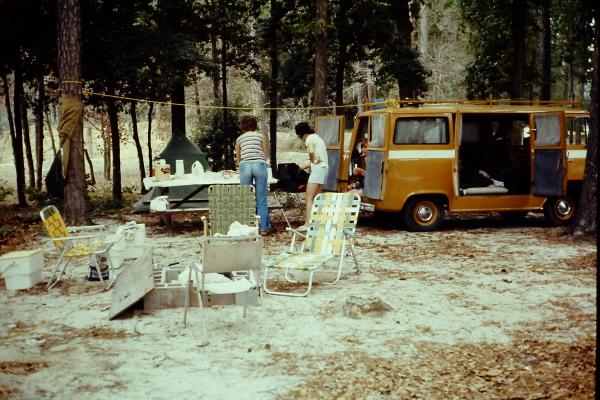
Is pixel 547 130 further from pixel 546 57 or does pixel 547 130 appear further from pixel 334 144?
pixel 546 57

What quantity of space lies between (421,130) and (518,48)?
24.0 feet

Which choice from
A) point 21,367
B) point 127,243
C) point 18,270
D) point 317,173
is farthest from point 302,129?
point 21,367

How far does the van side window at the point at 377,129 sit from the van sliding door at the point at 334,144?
901 mm

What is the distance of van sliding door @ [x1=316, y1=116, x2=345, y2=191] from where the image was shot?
12.1 metres

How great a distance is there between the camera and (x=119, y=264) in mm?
8367

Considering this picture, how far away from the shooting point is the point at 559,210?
1180cm

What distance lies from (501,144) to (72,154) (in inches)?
301

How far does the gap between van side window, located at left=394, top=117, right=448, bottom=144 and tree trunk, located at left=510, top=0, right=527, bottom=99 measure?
649 cm

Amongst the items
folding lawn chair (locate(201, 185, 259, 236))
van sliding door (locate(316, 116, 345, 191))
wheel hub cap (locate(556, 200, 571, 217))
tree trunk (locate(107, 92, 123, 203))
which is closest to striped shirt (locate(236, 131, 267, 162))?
folding lawn chair (locate(201, 185, 259, 236))

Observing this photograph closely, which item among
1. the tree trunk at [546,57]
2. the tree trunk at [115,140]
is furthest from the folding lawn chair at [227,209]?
the tree trunk at [546,57]

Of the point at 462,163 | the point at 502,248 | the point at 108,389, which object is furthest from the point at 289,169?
the point at 108,389

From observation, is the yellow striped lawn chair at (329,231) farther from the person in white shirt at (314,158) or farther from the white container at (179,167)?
the white container at (179,167)

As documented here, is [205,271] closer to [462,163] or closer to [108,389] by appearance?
[108,389]

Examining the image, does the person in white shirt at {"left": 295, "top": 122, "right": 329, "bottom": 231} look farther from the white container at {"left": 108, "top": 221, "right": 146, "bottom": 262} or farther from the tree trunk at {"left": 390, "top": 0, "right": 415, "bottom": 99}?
the tree trunk at {"left": 390, "top": 0, "right": 415, "bottom": 99}
